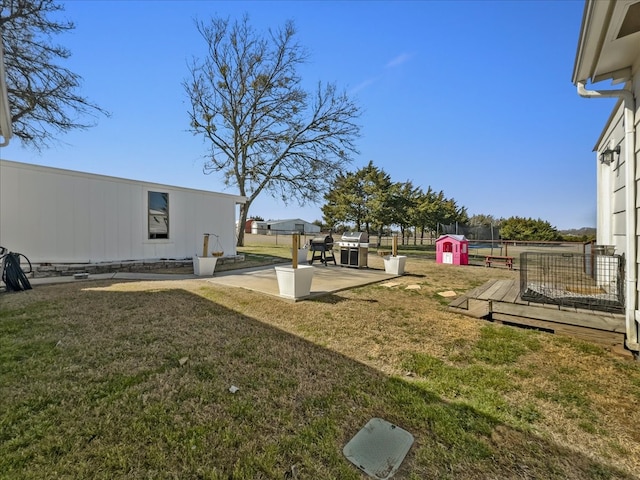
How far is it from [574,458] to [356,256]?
8094mm

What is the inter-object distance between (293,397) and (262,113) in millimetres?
18852

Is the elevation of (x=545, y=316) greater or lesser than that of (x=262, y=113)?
lesser

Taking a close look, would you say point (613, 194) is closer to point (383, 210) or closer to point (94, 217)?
point (94, 217)

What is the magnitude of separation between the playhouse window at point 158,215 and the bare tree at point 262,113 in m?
8.37

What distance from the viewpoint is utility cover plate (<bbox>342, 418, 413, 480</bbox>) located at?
1.58m

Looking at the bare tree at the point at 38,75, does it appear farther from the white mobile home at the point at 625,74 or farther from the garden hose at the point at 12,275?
the white mobile home at the point at 625,74

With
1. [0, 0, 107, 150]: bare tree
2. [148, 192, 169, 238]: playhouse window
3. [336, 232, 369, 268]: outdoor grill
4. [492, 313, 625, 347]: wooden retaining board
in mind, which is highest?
[0, 0, 107, 150]: bare tree

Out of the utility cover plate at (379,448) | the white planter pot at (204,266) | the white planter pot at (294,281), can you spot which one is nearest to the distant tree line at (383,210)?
the white planter pot at (204,266)

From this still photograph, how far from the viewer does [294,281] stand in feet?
16.8

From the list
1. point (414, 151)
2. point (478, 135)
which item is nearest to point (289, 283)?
point (478, 135)

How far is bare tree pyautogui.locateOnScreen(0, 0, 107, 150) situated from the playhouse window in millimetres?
7572

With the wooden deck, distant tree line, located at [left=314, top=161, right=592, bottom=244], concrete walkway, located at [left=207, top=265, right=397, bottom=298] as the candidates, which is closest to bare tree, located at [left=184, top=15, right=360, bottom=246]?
distant tree line, located at [left=314, top=161, right=592, bottom=244]

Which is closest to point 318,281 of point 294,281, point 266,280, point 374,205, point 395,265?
point 266,280

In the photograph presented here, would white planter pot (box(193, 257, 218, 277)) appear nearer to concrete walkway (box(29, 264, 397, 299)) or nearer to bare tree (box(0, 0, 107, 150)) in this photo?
concrete walkway (box(29, 264, 397, 299))
